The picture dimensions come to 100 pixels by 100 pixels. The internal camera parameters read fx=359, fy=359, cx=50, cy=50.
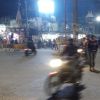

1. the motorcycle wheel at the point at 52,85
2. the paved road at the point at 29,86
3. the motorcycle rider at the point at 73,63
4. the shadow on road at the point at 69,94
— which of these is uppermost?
the motorcycle rider at the point at 73,63

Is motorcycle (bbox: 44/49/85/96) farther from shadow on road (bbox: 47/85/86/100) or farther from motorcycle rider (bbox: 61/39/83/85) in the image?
shadow on road (bbox: 47/85/86/100)

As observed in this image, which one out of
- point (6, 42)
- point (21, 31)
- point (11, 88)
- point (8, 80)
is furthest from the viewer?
point (21, 31)

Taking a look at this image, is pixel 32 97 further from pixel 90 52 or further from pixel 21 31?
pixel 21 31

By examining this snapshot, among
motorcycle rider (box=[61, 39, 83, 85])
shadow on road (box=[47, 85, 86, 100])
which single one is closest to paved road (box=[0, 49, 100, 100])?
shadow on road (box=[47, 85, 86, 100])

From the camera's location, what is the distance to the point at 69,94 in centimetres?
1045

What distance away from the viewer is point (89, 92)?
11.1m

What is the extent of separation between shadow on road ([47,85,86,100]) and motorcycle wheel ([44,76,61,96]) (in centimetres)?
15

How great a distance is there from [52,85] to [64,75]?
25.6 inches

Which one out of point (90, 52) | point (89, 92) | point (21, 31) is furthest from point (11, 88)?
point (21, 31)

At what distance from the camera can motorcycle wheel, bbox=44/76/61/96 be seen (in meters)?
10.4

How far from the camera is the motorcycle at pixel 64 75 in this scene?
10.5m

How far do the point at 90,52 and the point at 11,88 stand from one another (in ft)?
20.4

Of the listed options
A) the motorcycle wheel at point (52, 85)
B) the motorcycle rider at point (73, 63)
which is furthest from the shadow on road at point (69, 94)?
the motorcycle rider at point (73, 63)

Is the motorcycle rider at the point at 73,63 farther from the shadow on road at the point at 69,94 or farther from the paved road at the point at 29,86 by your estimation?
the paved road at the point at 29,86
